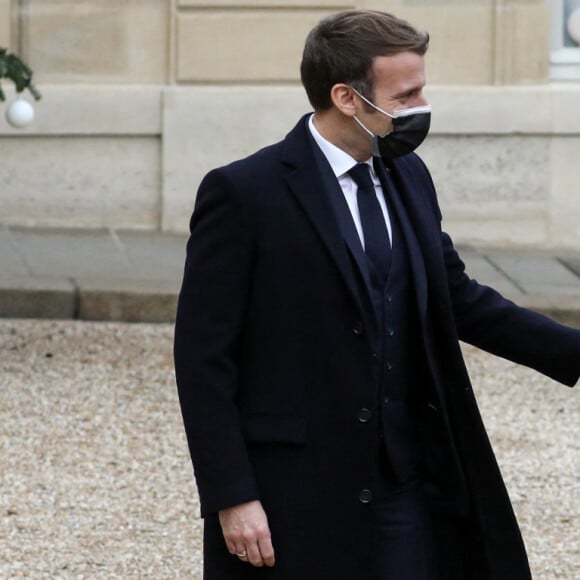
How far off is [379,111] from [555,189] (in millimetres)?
7464

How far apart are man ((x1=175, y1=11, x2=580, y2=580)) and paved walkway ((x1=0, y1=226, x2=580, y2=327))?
5.09 m

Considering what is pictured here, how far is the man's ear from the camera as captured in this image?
3.06m

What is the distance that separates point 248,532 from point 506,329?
2.50ft

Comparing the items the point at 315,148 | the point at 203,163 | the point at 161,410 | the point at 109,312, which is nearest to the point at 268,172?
the point at 315,148

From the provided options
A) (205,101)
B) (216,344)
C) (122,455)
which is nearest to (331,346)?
(216,344)

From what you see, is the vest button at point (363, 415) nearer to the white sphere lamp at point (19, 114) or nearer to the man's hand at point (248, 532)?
the man's hand at point (248, 532)

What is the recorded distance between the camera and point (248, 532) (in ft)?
9.83

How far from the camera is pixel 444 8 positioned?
10.2 metres

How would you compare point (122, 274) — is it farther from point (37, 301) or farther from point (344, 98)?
point (344, 98)

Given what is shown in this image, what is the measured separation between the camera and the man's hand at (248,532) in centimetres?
300

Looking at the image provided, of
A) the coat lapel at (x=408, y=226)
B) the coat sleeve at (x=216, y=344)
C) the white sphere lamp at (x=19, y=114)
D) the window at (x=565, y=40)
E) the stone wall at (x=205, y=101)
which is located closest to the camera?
the coat sleeve at (x=216, y=344)

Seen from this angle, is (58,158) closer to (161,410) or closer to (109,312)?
(109,312)

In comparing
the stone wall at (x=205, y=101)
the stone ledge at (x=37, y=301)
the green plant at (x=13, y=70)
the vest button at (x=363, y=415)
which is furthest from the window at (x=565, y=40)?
the vest button at (x=363, y=415)

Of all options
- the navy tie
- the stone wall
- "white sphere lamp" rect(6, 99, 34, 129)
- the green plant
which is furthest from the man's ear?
the stone wall
